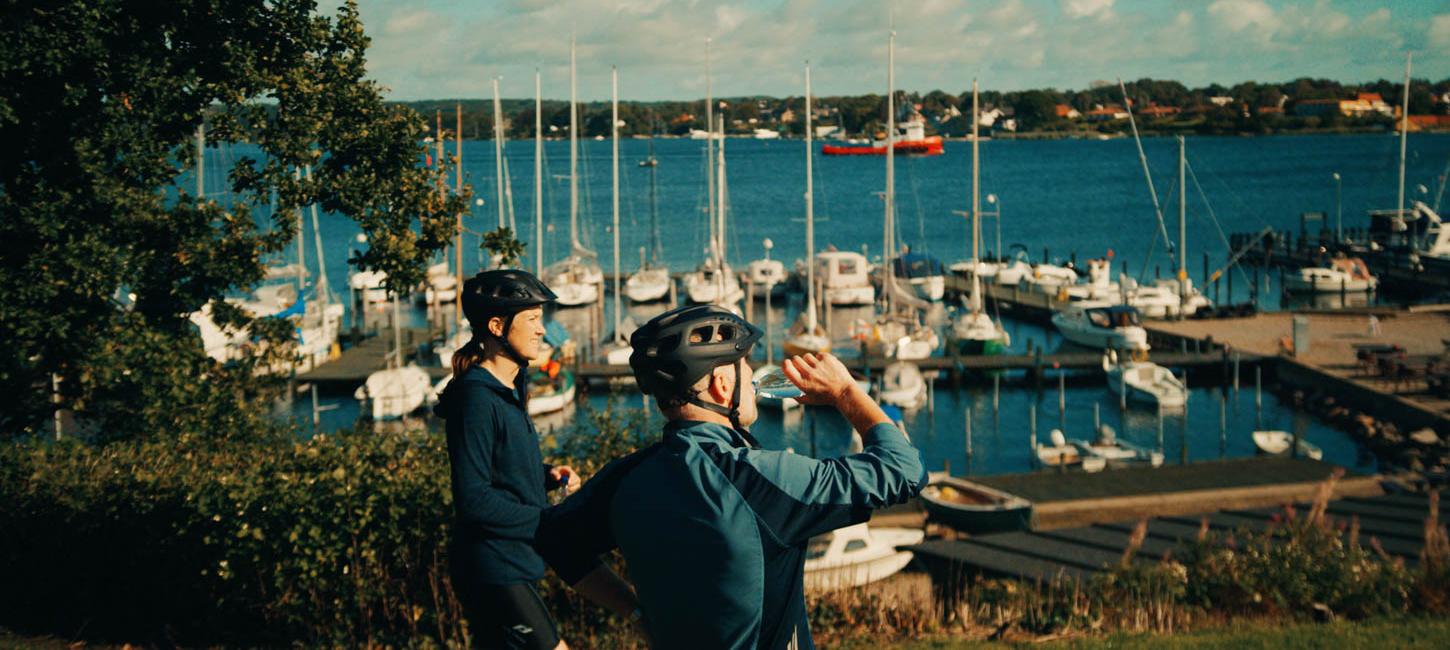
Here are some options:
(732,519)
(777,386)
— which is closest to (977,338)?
(777,386)

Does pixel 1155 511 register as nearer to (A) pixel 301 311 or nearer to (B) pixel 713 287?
(B) pixel 713 287

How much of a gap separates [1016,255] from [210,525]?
65.9 m

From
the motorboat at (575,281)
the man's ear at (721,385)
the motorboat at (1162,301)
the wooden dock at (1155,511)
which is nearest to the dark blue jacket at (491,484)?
the man's ear at (721,385)

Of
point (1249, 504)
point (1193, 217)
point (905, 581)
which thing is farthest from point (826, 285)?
point (1193, 217)

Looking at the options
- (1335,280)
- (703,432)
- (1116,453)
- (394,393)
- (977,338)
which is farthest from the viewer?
(1335,280)

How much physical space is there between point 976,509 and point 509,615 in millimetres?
19010

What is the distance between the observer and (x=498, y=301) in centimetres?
486

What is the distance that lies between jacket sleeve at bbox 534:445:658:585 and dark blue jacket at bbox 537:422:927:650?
10 centimetres

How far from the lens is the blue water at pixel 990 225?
A: 35.2m

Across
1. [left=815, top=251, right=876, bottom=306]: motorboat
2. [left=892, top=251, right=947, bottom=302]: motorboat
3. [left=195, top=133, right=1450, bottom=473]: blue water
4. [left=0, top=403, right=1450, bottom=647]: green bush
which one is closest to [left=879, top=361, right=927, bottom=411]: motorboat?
[left=195, top=133, right=1450, bottom=473]: blue water

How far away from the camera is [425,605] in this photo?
289 inches

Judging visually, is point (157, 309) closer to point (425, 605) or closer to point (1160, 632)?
point (425, 605)

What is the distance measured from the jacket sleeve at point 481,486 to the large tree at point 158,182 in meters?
5.99

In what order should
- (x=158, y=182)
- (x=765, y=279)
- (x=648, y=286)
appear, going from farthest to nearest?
(x=765, y=279) → (x=648, y=286) → (x=158, y=182)
